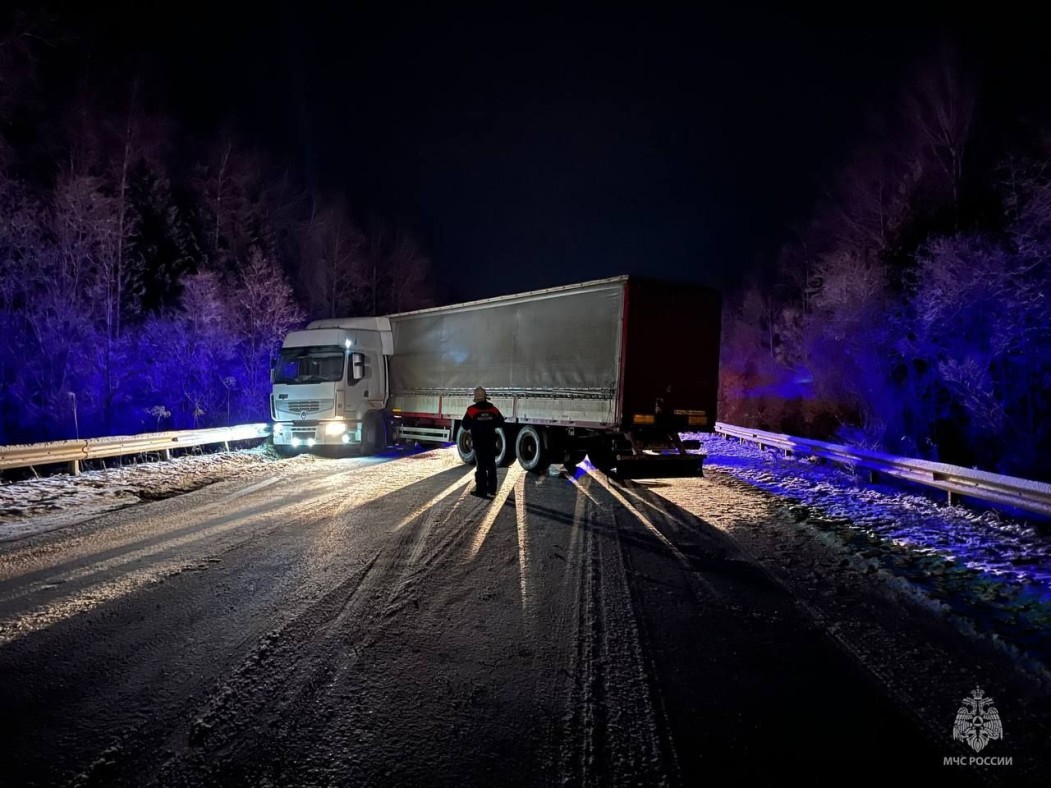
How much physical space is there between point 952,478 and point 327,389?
42.6 feet

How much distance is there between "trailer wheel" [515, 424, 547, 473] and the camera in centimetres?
1150

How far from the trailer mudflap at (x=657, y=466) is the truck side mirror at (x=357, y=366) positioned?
311 inches

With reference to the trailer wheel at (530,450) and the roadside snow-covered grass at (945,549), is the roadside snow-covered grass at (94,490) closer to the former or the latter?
the trailer wheel at (530,450)

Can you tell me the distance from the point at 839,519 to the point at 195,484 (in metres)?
10.9

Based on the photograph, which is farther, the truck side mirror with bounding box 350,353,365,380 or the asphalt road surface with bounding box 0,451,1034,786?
the truck side mirror with bounding box 350,353,365,380

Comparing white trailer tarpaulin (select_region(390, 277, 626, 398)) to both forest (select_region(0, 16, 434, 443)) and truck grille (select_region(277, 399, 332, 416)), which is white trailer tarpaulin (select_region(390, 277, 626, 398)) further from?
forest (select_region(0, 16, 434, 443))

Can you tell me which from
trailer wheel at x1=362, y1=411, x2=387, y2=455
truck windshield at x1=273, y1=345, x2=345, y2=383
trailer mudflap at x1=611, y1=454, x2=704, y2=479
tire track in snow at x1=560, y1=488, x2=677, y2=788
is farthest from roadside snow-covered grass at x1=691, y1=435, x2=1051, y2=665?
truck windshield at x1=273, y1=345, x2=345, y2=383

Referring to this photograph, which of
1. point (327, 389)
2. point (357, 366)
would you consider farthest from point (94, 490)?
point (357, 366)

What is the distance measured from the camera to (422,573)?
16.8 ft

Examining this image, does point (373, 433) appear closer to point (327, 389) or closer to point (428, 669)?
point (327, 389)

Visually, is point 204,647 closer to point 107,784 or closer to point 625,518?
point 107,784

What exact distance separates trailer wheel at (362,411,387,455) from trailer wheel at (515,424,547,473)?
5037mm

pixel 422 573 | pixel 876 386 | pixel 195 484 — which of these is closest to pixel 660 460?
pixel 422 573

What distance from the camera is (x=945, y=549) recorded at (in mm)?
6094
